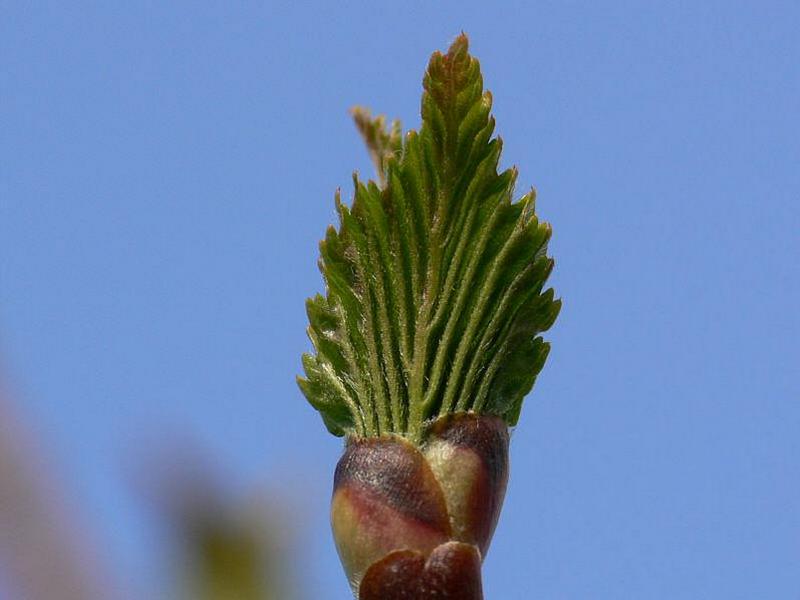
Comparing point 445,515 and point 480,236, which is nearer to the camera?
point 445,515

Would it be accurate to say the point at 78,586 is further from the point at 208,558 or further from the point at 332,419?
the point at 332,419

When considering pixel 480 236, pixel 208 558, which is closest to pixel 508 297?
pixel 480 236

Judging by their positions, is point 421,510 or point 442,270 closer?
point 421,510

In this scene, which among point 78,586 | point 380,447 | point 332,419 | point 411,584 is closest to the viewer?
point 78,586

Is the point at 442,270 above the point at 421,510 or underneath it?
above

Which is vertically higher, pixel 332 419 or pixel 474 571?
pixel 332 419
